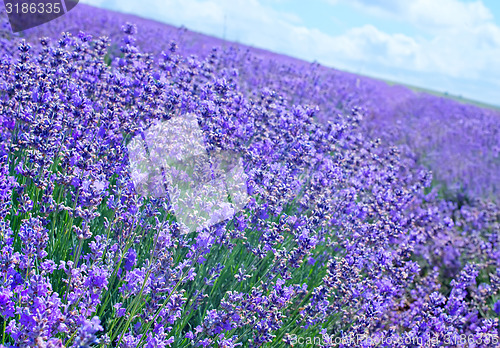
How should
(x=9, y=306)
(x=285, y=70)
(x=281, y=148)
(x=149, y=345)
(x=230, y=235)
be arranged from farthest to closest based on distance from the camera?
(x=285, y=70) → (x=281, y=148) → (x=230, y=235) → (x=149, y=345) → (x=9, y=306)

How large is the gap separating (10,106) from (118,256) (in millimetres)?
1575

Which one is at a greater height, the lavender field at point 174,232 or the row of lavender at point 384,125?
the row of lavender at point 384,125

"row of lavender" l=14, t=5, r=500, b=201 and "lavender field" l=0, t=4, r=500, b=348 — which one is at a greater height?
"row of lavender" l=14, t=5, r=500, b=201

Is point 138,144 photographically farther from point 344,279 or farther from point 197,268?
point 344,279

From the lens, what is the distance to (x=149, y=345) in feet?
4.96

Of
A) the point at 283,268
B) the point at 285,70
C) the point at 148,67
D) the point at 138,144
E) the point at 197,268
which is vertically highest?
the point at 285,70

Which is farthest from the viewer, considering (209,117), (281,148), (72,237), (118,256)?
(281,148)

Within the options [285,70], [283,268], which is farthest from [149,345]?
[285,70]

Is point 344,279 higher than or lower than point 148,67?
lower

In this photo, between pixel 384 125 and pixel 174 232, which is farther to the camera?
pixel 384 125

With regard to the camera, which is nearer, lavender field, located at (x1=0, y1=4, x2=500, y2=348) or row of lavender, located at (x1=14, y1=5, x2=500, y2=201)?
lavender field, located at (x1=0, y1=4, x2=500, y2=348)

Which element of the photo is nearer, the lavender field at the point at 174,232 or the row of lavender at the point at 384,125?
the lavender field at the point at 174,232

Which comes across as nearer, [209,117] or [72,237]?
[72,237]

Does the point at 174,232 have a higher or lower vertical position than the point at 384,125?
lower
